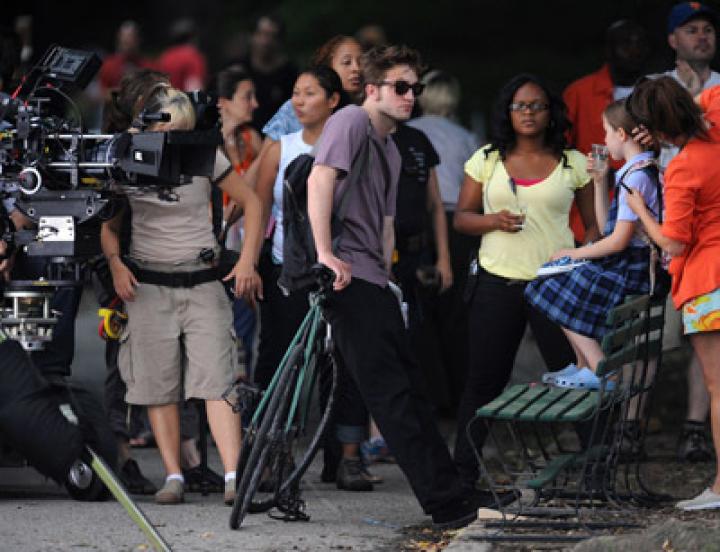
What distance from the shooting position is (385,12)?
23875 millimetres

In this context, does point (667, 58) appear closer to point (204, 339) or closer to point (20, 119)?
point (204, 339)

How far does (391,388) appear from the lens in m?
7.67

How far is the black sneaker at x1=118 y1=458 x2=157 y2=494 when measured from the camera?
8.84m

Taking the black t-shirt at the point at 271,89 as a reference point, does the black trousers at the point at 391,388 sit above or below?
below

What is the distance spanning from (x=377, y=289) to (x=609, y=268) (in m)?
1.13

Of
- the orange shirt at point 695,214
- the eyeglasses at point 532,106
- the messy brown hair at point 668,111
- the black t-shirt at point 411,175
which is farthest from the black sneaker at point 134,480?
the messy brown hair at point 668,111

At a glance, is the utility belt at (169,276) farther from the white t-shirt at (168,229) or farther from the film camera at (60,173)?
the film camera at (60,173)

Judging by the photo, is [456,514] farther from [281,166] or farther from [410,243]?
[410,243]

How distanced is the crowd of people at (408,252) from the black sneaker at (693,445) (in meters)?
0.01

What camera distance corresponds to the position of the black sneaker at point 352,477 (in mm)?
9000

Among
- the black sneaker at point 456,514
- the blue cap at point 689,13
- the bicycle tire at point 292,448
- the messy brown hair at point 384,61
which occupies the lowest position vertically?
the black sneaker at point 456,514

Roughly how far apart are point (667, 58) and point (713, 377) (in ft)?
19.5

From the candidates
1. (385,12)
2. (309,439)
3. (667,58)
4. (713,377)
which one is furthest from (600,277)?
(385,12)

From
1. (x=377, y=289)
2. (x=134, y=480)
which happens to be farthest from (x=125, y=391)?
(x=377, y=289)
